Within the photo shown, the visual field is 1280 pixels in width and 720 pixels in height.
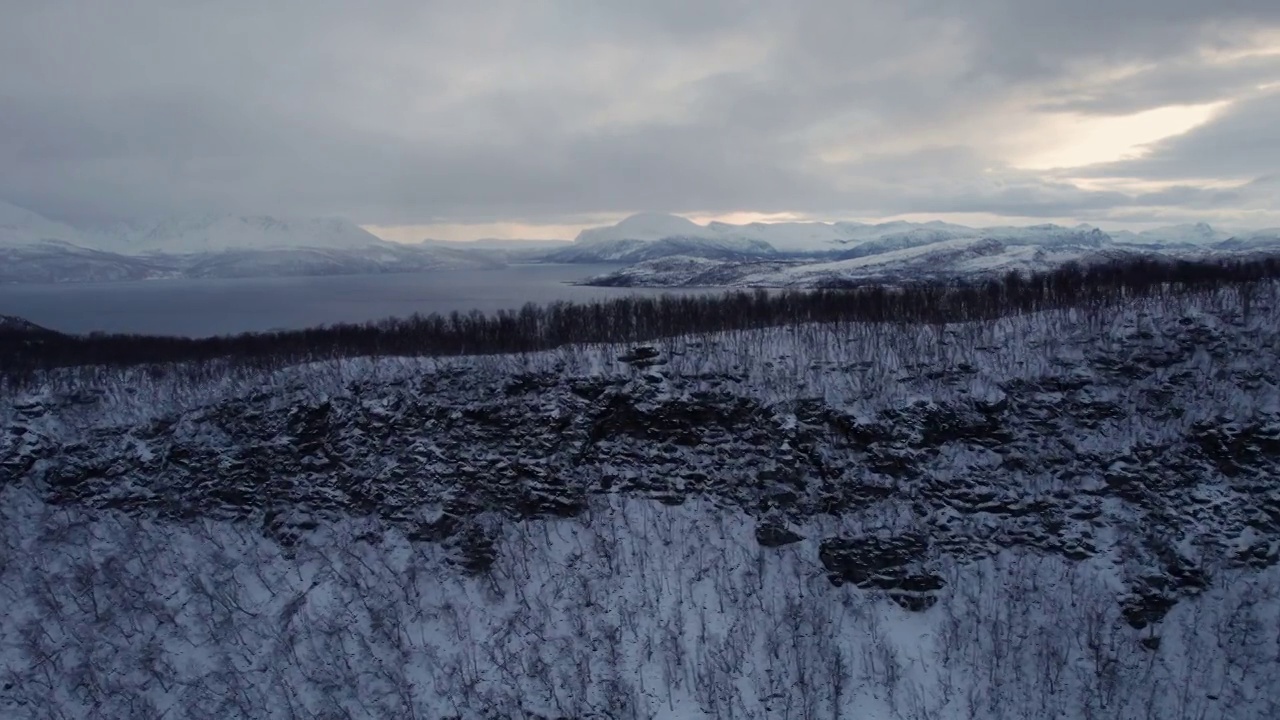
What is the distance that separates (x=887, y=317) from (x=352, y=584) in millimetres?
23353

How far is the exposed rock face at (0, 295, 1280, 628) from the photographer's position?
19812 mm

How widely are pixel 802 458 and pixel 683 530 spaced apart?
14.8ft

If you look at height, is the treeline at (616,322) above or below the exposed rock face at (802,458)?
above

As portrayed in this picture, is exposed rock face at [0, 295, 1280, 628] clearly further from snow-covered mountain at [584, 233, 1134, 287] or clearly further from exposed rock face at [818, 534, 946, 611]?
snow-covered mountain at [584, 233, 1134, 287]

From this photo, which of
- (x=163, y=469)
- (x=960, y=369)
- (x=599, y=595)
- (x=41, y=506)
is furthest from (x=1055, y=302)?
(x=41, y=506)

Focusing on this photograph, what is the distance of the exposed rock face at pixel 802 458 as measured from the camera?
19.8m

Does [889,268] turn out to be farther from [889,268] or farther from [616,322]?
[616,322]

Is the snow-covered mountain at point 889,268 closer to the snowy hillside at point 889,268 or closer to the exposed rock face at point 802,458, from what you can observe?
the snowy hillside at point 889,268

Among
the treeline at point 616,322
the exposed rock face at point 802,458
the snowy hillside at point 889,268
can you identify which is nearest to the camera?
the exposed rock face at point 802,458

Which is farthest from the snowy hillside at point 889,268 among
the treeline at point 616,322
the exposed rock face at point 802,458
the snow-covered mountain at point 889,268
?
the exposed rock face at point 802,458

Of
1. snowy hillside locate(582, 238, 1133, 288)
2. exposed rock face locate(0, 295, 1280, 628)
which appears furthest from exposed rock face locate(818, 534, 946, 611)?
snowy hillside locate(582, 238, 1133, 288)

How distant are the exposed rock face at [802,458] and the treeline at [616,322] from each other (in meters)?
5.37

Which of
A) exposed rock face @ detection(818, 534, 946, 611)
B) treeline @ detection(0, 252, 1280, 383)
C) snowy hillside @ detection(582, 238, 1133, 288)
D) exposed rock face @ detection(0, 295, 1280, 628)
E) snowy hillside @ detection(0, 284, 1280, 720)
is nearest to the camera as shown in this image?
snowy hillside @ detection(0, 284, 1280, 720)

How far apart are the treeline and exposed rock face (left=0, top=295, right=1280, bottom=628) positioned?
537 centimetres
